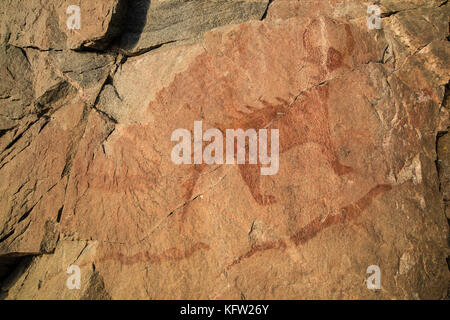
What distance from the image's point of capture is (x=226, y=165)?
7.22 ft

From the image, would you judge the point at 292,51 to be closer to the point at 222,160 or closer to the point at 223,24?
the point at 223,24

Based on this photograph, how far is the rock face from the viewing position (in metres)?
2.13

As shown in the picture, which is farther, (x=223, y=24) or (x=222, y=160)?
(x=223, y=24)

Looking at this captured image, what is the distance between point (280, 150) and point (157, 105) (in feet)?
2.74

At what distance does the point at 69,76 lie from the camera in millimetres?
2566

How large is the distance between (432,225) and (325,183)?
2.42ft

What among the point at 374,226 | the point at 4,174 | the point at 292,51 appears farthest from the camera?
the point at 4,174

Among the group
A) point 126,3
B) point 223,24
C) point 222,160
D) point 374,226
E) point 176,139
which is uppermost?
point 126,3

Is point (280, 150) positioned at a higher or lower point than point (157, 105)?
lower

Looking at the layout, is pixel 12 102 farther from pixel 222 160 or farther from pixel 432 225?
pixel 432 225

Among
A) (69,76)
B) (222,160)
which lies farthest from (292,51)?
(69,76)

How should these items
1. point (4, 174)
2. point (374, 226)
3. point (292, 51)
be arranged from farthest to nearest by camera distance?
point (4, 174), point (292, 51), point (374, 226)

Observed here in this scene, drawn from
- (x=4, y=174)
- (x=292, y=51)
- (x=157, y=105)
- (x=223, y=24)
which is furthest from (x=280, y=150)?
(x=4, y=174)

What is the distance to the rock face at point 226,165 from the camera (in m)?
2.13
